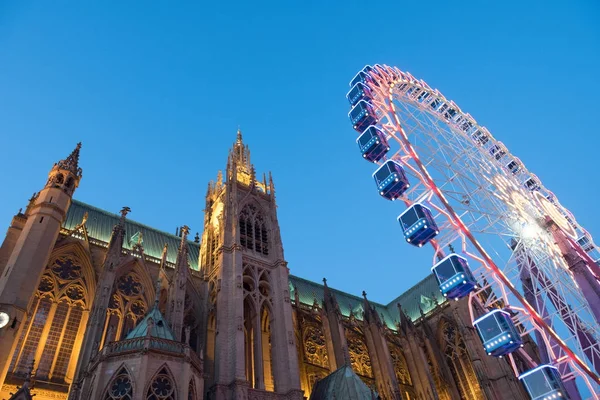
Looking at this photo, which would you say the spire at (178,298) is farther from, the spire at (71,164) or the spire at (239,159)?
the spire at (239,159)

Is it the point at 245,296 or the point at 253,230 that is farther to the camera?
the point at 253,230

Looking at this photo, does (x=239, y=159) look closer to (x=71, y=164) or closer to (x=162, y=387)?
(x=71, y=164)

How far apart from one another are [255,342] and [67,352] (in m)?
11.6

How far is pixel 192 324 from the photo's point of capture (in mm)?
33188

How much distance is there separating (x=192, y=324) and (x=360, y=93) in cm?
2144

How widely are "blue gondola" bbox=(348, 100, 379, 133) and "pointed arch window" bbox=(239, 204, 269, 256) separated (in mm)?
11582

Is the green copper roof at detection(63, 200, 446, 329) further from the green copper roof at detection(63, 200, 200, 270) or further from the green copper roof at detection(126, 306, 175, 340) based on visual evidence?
the green copper roof at detection(126, 306, 175, 340)

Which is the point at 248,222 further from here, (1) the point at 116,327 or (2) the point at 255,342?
(1) the point at 116,327

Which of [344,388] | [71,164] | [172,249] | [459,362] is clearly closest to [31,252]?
[71,164]

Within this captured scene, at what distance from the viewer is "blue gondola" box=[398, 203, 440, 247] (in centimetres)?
2803

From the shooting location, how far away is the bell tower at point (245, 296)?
28797 mm

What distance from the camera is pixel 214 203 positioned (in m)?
42.4

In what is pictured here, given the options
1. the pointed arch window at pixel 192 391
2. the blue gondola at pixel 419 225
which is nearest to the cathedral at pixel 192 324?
the pointed arch window at pixel 192 391

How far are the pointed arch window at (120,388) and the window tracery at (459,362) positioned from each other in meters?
33.3
